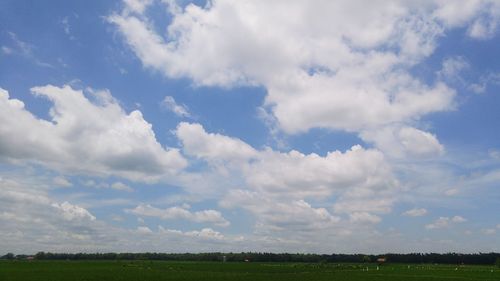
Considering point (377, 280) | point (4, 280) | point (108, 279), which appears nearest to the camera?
point (4, 280)

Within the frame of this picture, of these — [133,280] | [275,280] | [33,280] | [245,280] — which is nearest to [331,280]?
[275,280]

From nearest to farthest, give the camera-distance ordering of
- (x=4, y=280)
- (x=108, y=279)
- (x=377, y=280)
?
(x=4, y=280) < (x=108, y=279) < (x=377, y=280)

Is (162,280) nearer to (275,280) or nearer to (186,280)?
(186,280)

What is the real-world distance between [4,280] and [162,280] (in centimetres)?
2209

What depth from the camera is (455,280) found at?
82.6 metres

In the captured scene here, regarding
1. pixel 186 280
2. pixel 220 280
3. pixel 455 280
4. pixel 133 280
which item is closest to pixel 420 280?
pixel 455 280

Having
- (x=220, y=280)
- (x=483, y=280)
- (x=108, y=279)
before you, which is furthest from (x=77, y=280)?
(x=483, y=280)

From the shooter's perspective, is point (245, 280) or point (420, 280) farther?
point (420, 280)

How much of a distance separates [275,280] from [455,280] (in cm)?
3182

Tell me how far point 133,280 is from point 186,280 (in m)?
8.70

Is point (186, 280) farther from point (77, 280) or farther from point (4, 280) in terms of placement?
point (4, 280)

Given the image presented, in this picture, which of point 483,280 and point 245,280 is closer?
point 245,280

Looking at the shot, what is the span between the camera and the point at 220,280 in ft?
249

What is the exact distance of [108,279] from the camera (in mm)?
73562
